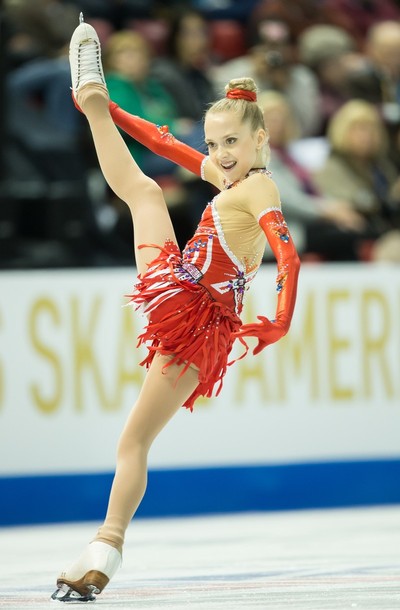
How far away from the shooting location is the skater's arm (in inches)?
129

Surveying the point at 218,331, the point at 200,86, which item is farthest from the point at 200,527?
the point at 200,86

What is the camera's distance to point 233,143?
3746 mm

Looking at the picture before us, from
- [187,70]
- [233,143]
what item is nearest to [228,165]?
[233,143]

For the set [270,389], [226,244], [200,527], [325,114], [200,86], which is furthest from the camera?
[325,114]

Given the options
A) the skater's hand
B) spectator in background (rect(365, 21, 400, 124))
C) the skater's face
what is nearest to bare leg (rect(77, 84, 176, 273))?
the skater's face

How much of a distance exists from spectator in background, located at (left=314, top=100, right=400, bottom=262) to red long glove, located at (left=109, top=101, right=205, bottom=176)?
11.5 ft

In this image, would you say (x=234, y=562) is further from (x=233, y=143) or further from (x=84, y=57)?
(x=84, y=57)

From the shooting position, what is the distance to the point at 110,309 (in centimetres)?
624

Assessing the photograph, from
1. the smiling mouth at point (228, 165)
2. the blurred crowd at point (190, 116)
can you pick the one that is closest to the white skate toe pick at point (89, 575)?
the smiling mouth at point (228, 165)

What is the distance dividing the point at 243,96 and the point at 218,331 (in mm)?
676

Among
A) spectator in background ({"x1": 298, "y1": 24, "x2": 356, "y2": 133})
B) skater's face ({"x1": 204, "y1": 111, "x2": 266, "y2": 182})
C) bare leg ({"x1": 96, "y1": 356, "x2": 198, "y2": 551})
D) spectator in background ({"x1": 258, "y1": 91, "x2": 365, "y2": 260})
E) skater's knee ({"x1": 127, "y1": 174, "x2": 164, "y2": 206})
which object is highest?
spectator in background ({"x1": 298, "y1": 24, "x2": 356, "y2": 133})

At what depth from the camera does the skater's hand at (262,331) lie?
325cm

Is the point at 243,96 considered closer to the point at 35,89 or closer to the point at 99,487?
the point at 99,487

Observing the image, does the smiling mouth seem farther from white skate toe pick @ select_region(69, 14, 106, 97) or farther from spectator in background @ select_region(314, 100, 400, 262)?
spectator in background @ select_region(314, 100, 400, 262)
